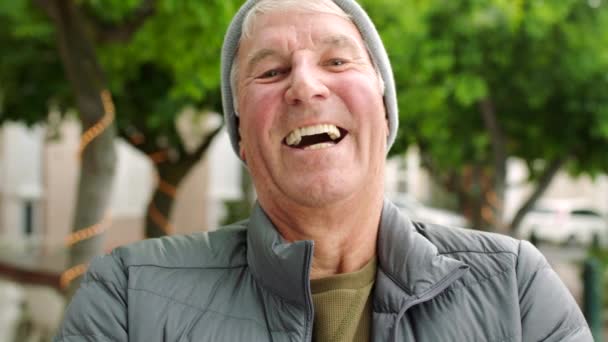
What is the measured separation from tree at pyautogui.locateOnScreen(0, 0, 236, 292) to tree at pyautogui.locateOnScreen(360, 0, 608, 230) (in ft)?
7.89

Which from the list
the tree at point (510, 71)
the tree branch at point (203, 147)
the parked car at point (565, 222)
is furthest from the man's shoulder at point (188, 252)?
the parked car at point (565, 222)

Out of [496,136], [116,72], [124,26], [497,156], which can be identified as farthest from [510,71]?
[124,26]

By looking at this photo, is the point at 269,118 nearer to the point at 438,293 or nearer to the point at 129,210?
the point at 438,293

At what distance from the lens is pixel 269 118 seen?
1.67 meters

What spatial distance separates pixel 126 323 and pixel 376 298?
51 centimetres

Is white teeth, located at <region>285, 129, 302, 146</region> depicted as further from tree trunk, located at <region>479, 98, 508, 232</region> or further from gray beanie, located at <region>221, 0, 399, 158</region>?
tree trunk, located at <region>479, 98, 508, 232</region>

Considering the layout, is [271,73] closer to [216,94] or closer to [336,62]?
[336,62]

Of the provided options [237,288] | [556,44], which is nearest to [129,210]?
[556,44]

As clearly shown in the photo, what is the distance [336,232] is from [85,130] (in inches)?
175

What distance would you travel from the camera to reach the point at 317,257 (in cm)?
175

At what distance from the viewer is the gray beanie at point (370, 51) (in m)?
1.76

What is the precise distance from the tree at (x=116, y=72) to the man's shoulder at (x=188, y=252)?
4045mm

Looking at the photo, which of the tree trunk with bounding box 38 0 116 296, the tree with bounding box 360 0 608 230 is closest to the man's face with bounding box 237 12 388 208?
the tree trunk with bounding box 38 0 116 296

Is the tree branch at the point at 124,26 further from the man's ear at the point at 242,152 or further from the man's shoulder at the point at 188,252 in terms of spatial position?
A: the man's shoulder at the point at 188,252
